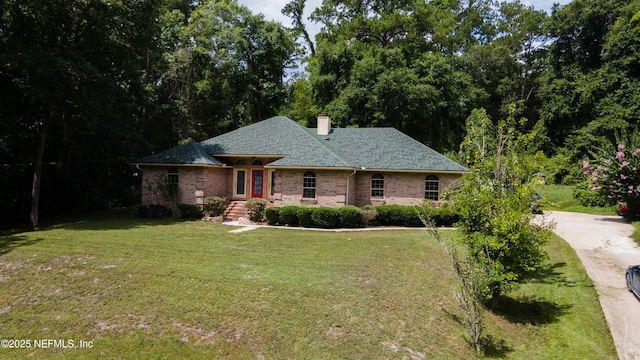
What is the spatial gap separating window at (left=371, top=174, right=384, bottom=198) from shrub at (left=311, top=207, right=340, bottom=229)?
4220mm

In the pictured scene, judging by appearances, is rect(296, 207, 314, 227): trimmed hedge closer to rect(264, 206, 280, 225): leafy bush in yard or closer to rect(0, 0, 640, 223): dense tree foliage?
rect(264, 206, 280, 225): leafy bush in yard

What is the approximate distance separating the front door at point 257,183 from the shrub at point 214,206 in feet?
7.45

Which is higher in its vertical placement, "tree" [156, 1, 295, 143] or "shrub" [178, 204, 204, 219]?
"tree" [156, 1, 295, 143]

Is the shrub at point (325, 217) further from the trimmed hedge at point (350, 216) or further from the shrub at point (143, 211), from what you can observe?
the shrub at point (143, 211)

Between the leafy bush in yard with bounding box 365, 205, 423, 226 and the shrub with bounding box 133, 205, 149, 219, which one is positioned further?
the shrub with bounding box 133, 205, 149, 219

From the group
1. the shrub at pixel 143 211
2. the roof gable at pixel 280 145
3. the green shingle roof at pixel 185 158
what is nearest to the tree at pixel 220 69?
the roof gable at pixel 280 145

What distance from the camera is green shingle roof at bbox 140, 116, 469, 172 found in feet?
65.5

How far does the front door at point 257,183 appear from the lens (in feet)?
71.2

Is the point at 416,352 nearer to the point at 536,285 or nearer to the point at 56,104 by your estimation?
the point at 536,285

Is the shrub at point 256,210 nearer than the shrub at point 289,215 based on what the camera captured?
No

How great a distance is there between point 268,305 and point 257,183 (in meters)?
13.9

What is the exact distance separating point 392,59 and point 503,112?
59.1 feet

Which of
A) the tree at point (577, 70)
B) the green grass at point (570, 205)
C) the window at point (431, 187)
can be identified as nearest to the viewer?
the window at point (431, 187)

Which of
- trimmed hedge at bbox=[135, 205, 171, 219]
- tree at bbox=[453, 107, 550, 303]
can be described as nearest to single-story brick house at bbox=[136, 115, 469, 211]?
trimmed hedge at bbox=[135, 205, 171, 219]
